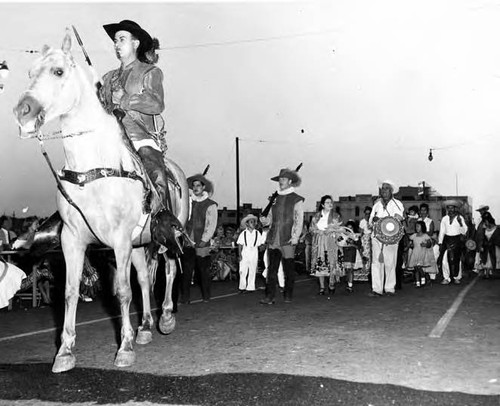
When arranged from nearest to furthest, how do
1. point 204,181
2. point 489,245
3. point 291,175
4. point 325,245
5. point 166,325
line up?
1. point 166,325
2. point 291,175
3. point 204,181
4. point 325,245
5. point 489,245

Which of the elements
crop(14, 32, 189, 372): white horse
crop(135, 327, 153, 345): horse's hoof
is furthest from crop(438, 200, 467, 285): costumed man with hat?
crop(14, 32, 189, 372): white horse

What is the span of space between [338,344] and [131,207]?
2.67 metres

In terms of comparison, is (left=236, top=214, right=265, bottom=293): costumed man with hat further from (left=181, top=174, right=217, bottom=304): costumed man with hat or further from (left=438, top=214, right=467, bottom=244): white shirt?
(left=438, top=214, right=467, bottom=244): white shirt

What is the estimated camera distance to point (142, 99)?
A: 6.52m

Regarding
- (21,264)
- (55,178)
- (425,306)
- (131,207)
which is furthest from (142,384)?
(21,264)

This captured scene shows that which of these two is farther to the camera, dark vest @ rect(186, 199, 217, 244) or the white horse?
dark vest @ rect(186, 199, 217, 244)

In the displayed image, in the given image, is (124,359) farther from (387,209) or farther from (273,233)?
(387,209)

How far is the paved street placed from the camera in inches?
176

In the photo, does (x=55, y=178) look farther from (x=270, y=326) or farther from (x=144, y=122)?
(x=270, y=326)

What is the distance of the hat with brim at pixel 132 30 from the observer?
6.82 m

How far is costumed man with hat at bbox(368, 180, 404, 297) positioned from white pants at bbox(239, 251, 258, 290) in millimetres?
3146

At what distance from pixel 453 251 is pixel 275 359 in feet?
41.1

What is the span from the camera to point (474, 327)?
7590 mm

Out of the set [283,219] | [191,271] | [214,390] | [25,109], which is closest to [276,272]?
[283,219]
